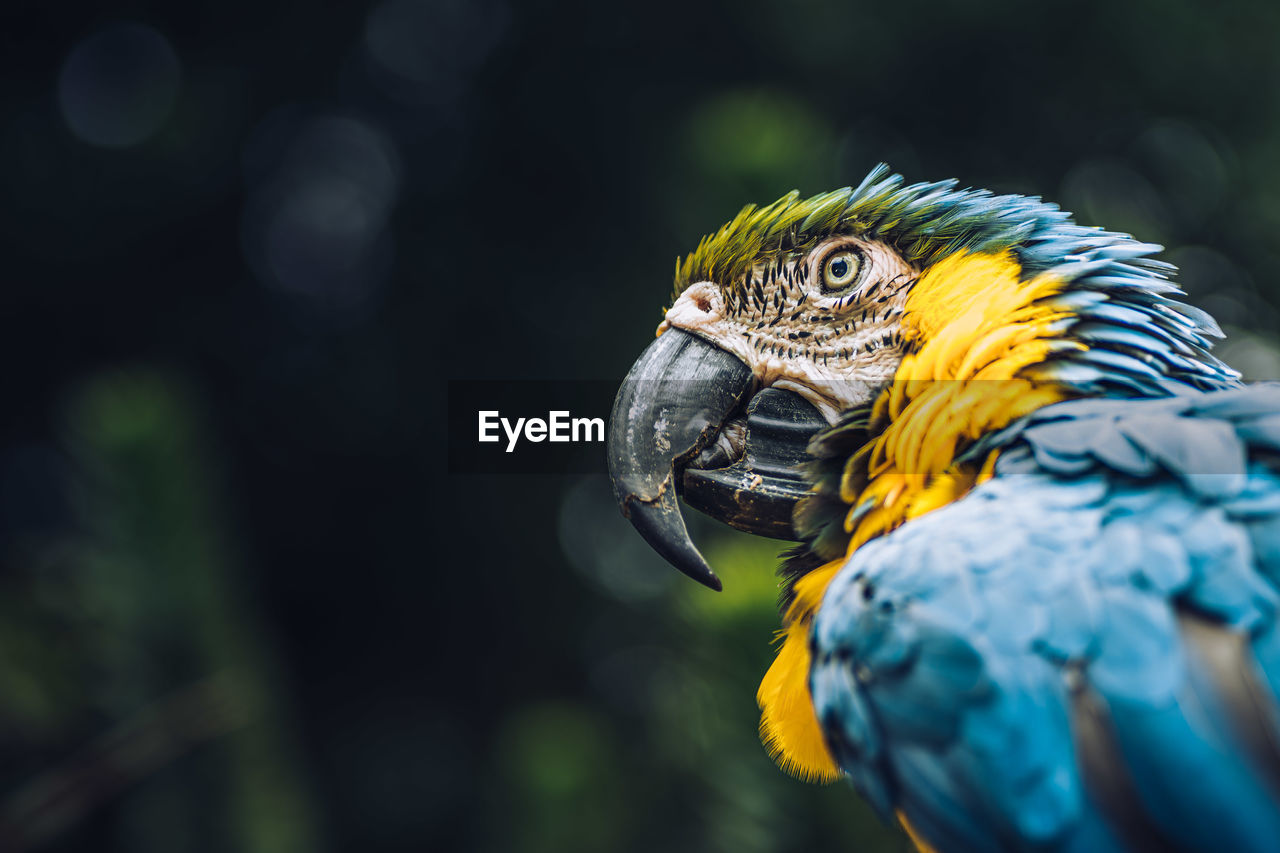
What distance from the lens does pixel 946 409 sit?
114 centimetres

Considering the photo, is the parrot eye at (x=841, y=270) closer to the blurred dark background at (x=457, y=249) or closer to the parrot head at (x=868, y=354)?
the parrot head at (x=868, y=354)

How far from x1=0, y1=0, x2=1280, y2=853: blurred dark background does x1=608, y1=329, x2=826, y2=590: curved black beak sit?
1.03 metres

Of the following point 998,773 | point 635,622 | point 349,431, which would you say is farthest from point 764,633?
point 349,431

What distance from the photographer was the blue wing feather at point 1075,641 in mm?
804

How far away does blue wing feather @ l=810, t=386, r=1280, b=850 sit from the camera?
0.80 m

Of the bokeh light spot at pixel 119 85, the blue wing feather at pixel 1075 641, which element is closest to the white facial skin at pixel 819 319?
the blue wing feather at pixel 1075 641

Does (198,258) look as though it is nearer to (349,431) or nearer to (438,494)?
(349,431)

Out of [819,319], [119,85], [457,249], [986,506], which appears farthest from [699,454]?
[119,85]

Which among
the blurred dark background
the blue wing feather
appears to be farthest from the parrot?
the blurred dark background

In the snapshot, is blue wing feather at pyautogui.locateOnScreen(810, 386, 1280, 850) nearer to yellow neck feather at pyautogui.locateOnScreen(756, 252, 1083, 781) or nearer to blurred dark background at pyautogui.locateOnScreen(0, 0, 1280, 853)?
yellow neck feather at pyautogui.locateOnScreen(756, 252, 1083, 781)

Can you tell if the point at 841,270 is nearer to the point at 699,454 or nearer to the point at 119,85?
the point at 699,454

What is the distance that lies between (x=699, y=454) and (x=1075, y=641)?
664mm

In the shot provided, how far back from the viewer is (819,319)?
4.63 ft

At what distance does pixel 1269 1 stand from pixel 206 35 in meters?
3.94
